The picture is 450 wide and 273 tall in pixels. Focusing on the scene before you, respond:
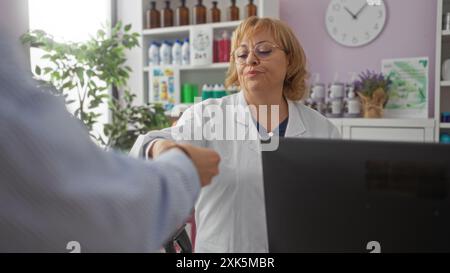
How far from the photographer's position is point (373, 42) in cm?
366

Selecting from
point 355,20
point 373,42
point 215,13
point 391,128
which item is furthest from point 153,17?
point 391,128

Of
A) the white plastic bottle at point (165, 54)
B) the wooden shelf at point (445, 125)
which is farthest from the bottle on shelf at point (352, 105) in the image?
the white plastic bottle at point (165, 54)

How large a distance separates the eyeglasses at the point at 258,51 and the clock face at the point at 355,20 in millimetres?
2512

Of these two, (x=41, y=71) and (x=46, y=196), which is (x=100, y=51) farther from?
(x=46, y=196)

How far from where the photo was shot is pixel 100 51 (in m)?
2.54

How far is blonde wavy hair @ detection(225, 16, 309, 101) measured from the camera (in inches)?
57.2

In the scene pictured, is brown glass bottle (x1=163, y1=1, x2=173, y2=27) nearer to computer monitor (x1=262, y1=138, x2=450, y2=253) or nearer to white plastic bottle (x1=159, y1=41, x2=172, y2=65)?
white plastic bottle (x1=159, y1=41, x2=172, y2=65)

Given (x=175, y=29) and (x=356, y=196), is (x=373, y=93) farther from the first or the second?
(x=356, y=196)

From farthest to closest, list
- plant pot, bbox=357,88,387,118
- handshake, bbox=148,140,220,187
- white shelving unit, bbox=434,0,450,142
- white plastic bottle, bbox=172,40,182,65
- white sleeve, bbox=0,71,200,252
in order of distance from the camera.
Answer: white plastic bottle, bbox=172,40,182,65
plant pot, bbox=357,88,387,118
white shelving unit, bbox=434,0,450,142
handshake, bbox=148,140,220,187
white sleeve, bbox=0,71,200,252

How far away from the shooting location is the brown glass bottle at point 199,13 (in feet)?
12.9

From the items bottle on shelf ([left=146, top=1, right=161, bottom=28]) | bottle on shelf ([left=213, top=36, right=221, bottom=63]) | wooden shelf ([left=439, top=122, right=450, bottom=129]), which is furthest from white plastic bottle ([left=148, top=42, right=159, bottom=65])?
wooden shelf ([left=439, top=122, right=450, bottom=129])

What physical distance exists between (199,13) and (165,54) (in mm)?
518

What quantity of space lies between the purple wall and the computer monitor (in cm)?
314

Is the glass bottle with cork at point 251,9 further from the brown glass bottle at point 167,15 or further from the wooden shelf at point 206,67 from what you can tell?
the brown glass bottle at point 167,15
